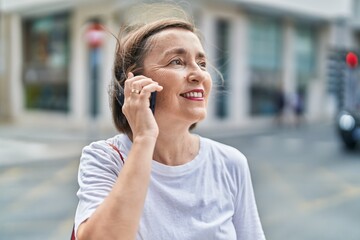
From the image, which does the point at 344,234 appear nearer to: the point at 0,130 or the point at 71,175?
the point at 71,175

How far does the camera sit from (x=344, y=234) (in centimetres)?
477

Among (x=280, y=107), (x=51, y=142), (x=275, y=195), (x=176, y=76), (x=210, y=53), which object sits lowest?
(x=51, y=142)

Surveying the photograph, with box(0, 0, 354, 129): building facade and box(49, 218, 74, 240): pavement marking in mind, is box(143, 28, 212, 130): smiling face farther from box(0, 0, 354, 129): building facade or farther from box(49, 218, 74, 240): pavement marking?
box(0, 0, 354, 129): building facade

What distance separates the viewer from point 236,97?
2000cm

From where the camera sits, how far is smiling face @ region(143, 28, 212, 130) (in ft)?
4.45

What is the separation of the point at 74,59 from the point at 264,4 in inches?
312

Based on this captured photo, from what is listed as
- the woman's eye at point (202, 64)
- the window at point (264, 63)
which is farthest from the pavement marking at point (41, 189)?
the window at point (264, 63)

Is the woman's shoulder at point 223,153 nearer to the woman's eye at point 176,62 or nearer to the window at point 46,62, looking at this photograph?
the woman's eye at point 176,62

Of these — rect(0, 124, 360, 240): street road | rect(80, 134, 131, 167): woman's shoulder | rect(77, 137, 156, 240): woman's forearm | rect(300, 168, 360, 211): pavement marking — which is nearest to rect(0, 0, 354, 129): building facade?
rect(0, 124, 360, 240): street road

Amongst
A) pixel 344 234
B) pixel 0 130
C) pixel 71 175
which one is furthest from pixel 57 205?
pixel 0 130

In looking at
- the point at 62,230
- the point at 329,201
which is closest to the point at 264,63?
the point at 329,201

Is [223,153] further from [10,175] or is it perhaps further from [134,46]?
[10,175]

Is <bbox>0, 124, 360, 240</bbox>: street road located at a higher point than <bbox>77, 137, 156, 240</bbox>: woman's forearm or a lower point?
lower

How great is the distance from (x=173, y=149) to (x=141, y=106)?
238mm
